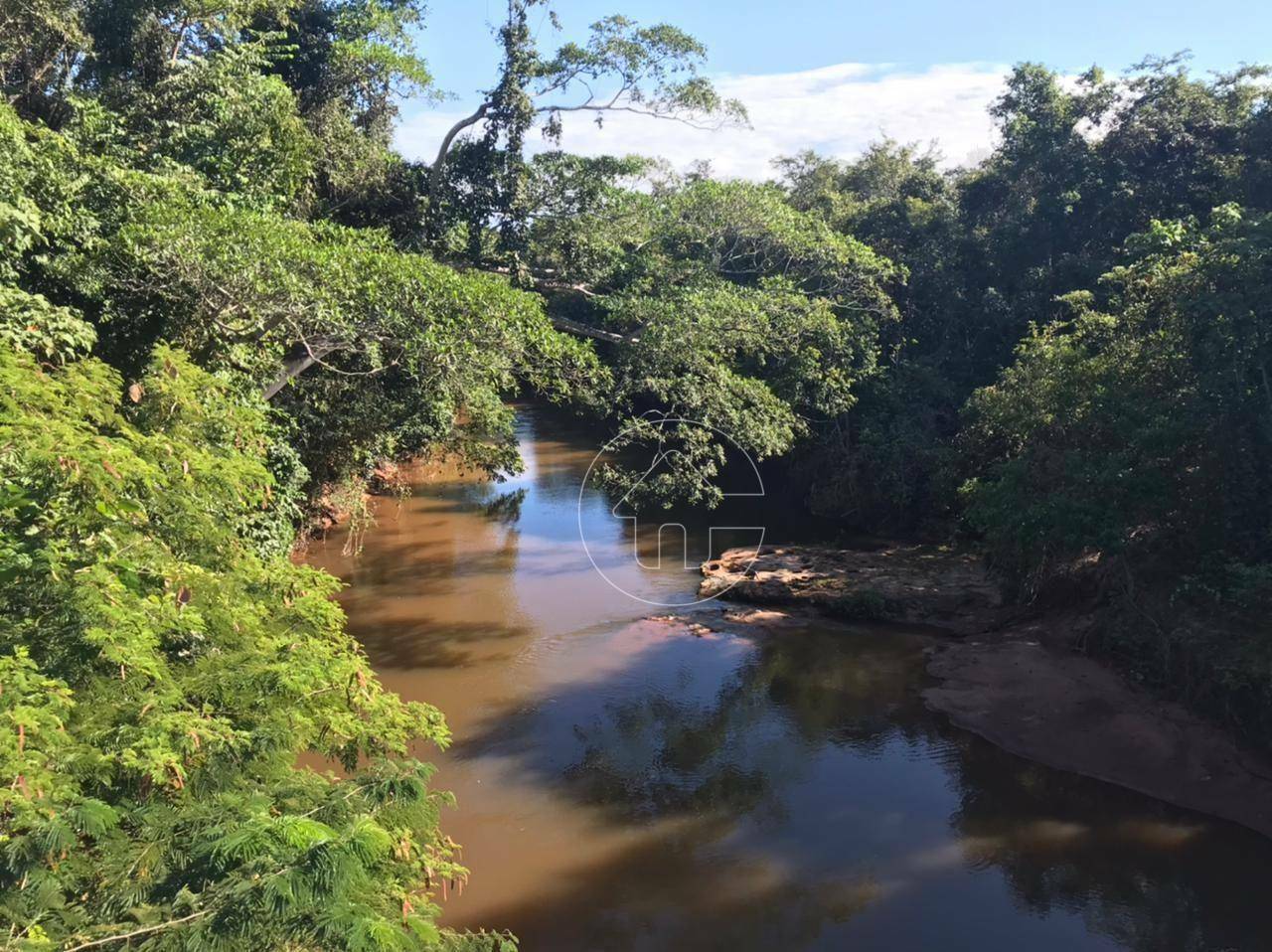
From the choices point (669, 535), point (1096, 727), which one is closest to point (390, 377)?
point (669, 535)

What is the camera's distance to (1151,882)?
278 inches

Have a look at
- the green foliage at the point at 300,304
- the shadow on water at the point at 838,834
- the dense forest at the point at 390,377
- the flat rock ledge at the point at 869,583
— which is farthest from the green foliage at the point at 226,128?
the flat rock ledge at the point at 869,583

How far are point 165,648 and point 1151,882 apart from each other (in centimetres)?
743

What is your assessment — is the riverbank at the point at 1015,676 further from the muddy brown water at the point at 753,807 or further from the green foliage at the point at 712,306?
the green foliage at the point at 712,306

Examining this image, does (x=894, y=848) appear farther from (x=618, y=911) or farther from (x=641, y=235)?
(x=641, y=235)

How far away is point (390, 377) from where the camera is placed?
1191 cm

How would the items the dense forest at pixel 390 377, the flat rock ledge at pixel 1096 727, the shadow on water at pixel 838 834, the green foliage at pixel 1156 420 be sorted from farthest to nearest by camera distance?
the green foliage at pixel 1156 420 < the flat rock ledge at pixel 1096 727 < the shadow on water at pixel 838 834 < the dense forest at pixel 390 377

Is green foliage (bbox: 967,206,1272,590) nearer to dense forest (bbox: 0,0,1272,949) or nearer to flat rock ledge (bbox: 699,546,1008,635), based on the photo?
dense forest (bbox: 0,0,1272,949)

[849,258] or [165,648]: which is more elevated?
[849,258]

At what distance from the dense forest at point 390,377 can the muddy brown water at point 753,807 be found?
4.04ft

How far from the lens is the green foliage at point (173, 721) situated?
10.0 ft

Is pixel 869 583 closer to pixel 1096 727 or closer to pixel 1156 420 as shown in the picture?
pixel 1096 727

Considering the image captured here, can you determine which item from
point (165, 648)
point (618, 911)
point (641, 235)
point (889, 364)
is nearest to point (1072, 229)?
point (889, 364)

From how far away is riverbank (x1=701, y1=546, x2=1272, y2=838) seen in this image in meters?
8.26
